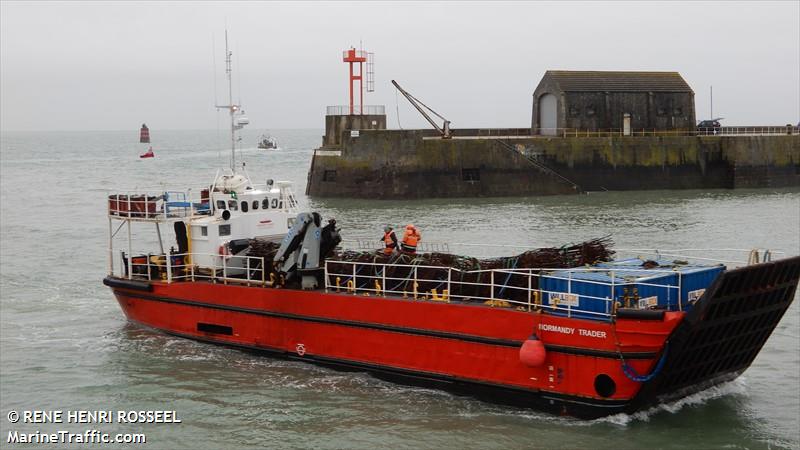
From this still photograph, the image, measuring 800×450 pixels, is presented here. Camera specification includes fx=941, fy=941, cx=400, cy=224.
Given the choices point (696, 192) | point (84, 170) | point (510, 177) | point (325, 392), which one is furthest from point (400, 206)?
point (84, 170)

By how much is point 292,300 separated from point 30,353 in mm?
5993

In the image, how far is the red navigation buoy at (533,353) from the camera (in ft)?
44.7

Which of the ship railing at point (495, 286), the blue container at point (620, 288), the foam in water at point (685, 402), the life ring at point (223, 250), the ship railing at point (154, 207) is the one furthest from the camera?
the ship railing at point (154, 207)

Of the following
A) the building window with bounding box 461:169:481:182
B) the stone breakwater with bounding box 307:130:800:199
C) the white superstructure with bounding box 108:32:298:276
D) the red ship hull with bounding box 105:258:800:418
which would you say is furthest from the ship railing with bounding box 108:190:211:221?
the building window with bounding box 461:169:481:182

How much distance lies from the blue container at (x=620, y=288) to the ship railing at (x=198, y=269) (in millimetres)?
5743

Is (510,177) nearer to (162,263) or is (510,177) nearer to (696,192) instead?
(696,192)

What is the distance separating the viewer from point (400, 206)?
42.0 metres

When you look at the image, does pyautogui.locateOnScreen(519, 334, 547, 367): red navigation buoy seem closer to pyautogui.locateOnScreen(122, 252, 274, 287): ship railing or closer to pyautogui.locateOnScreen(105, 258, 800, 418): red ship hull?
pyautogui.locateOnScreen(105, 258, 800, 418): red ship hull

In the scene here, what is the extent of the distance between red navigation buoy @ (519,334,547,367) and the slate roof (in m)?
36.7

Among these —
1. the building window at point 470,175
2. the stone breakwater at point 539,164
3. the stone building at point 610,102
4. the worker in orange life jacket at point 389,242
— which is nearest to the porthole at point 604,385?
the worker in orange life jacket at point 389,242

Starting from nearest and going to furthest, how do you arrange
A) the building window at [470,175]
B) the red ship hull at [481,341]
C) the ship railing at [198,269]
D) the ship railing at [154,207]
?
the red ship hull at [481,341] < the ship railing at [198,269] < the ship railing at [154,207] < the building window at [470,175]

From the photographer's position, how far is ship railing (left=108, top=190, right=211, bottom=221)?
19484mm

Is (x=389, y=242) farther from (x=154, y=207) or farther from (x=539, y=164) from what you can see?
(x=539, y=164)

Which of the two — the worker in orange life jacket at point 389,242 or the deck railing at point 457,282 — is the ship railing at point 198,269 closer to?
the deck railing at point 457,282
